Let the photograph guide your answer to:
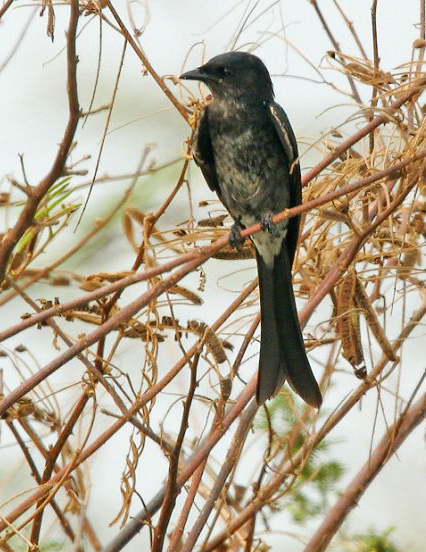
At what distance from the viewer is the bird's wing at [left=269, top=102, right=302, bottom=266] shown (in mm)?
2887

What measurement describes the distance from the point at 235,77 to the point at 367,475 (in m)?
1.72

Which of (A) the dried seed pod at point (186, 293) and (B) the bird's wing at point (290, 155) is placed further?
(B) the bird's wing at point (290, 155)

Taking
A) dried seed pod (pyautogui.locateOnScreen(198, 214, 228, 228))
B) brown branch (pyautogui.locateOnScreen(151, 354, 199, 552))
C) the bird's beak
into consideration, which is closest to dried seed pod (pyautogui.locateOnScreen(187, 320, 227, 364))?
brown branch (pyautogui.locateOnScreen(151, 354, 199, 552))

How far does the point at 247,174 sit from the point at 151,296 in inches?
66.9

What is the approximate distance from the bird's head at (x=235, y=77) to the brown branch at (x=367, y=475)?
61.3 inches

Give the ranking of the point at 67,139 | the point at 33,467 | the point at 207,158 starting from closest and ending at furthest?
the point at 67,139, the point at 33,467, the point at 207,158

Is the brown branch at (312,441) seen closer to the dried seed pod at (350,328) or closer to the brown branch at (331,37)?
the dried seed pod at (350,328)

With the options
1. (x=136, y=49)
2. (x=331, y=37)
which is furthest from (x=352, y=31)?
(x=136, y=49)

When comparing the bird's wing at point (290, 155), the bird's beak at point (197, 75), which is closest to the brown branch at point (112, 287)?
the bird's wing at point (290, 155)

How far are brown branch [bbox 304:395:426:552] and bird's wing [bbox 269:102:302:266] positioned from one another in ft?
2.81

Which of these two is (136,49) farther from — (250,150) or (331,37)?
(250,150)

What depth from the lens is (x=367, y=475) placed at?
2.05 meters

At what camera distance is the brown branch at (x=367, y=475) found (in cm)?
194

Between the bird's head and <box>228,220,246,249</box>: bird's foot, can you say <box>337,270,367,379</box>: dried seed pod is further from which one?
the bird's head
